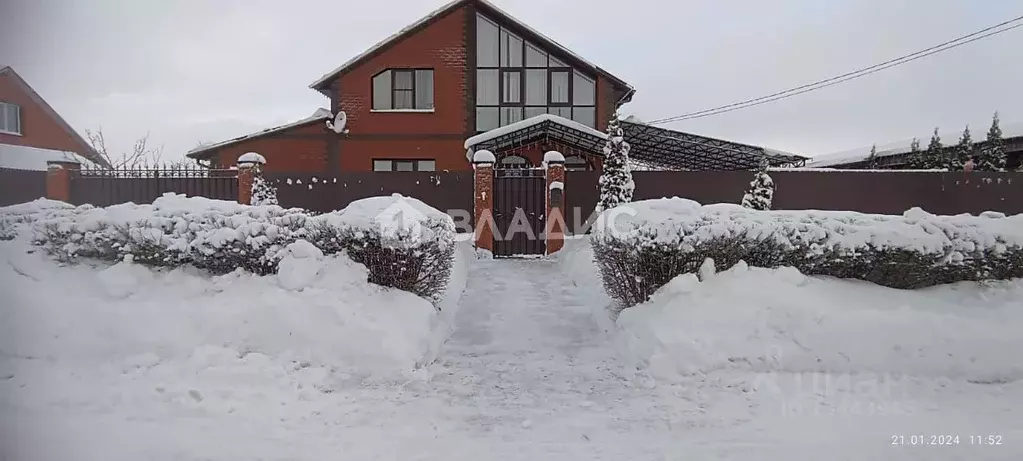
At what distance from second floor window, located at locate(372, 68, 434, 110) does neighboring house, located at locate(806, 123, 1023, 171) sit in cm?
1190

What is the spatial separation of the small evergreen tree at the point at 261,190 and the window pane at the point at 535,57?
Result: 7473 mm

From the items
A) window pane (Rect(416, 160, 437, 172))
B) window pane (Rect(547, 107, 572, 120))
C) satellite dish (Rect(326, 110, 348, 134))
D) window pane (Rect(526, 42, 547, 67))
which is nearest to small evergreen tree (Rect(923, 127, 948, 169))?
window pane (Rect(547, 107, 572, 120))

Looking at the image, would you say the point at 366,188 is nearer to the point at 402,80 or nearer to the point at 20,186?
the point at 402,80

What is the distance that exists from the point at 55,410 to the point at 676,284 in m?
4.59

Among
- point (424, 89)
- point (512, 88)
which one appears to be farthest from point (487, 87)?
point (424, 89)

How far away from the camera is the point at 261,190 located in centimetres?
1162

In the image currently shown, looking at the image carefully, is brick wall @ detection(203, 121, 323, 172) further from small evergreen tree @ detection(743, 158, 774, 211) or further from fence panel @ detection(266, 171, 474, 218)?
small evergreen tree @ detection(743, 158, 774, 211)

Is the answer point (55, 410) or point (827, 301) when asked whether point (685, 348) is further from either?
point (55, 410)

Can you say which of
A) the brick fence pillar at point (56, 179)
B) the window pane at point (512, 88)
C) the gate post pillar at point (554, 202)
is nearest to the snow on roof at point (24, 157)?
the brick fence pillar at point (56, 179)

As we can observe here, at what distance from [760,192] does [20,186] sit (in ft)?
38.1

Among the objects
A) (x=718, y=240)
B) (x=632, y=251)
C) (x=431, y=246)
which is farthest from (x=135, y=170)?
(x=718, y=240)

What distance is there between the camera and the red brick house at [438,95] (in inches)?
591

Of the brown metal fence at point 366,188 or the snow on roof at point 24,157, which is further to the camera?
the brown metal fence at point 366,188

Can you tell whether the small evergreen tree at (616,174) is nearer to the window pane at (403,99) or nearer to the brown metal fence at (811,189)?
the brown metal fence at (811,189)
